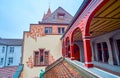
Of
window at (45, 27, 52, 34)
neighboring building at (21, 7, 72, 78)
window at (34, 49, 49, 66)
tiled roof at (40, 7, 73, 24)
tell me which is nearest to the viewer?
neighboring building at (21, 7, 72, 78)

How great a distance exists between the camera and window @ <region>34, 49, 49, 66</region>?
34.1ft

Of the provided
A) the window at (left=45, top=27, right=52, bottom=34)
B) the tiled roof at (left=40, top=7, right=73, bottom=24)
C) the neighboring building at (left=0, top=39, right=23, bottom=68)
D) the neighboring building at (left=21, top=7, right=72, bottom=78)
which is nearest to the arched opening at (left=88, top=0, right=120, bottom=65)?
the neighboring building at (left=21, top=7, right=72, bottom=78)

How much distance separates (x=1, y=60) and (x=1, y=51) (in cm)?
238

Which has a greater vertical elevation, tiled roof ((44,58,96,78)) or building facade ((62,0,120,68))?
building facade ((62,0,120,68))

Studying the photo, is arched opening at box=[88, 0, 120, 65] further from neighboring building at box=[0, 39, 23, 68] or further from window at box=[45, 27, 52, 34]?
neighboring building at box=[0, 39, 23, 68]

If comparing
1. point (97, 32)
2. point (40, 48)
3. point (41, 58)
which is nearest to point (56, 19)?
point (40, 48)

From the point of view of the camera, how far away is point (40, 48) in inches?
419

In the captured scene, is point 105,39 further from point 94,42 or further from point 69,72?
point 69,72

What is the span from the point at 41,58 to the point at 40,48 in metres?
1.25

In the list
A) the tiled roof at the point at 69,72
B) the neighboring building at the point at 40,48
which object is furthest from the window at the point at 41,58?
the tiled roof at the point at 69,72

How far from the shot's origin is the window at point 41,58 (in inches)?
409

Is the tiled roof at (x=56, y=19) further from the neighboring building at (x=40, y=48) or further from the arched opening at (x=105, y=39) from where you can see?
the arched opening at (x=105, y=39)

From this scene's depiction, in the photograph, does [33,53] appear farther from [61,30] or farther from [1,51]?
[1,51]

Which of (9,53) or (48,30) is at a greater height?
(48,30)
